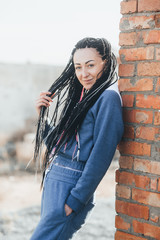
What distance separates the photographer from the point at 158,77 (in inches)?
71.4

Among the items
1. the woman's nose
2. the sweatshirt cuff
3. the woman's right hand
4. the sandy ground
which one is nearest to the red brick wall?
the woman's nose

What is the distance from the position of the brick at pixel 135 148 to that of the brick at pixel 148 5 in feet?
2.80

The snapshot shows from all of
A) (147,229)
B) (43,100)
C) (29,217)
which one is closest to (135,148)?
(147,229)

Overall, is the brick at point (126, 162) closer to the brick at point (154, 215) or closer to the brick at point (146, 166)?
the brick at point (146, 166)

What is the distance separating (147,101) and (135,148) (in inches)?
12.8

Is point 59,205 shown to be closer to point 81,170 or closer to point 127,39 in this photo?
point 81,170

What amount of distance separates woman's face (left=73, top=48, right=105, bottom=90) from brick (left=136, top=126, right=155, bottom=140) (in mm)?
460

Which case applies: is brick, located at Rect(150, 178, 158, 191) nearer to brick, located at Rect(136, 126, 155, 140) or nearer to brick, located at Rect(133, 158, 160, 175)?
brick, located at Rect(133, 158, 160, 175)

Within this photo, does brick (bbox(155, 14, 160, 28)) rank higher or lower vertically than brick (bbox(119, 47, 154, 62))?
higher

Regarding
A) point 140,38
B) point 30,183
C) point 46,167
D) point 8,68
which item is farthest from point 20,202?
point 8,68

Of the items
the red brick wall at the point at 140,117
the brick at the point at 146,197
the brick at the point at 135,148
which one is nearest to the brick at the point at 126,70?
the red brick wall at the point at 140,117

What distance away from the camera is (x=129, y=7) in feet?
6.22

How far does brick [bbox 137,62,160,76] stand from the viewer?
5.94 feet

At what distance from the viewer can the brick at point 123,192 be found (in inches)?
78.1
